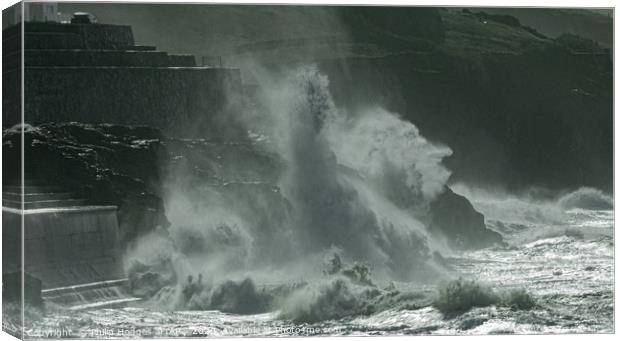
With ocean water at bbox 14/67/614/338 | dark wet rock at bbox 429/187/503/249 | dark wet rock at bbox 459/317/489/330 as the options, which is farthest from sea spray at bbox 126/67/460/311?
dark wet rock at bbox 459/317/489/330

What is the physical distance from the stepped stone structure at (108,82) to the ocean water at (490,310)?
2.06 m

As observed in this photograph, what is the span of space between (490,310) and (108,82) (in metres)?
4.86

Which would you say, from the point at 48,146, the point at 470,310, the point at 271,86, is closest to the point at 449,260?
the point at 470,310

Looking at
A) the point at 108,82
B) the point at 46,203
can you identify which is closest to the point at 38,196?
the point at 46,203

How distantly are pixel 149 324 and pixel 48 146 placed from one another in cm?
216

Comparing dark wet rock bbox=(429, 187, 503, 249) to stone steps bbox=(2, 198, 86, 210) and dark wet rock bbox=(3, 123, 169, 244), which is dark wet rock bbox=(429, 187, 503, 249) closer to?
dark wet rock bbox=(3, 123, 169, 244)

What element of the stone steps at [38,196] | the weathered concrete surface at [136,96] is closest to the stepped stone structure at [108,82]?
the weathered concrete surface at [136,96]

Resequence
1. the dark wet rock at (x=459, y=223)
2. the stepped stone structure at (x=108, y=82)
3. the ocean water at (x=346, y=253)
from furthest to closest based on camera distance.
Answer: the dark wet rock at (x=459, y=223)
the ocean water at (x=346, y=253)
the stepped stone structure at (x=108, y=82)

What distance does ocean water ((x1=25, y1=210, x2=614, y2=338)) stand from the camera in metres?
15.9

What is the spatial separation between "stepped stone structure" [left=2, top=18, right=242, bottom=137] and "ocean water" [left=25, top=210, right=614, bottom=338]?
2058mm

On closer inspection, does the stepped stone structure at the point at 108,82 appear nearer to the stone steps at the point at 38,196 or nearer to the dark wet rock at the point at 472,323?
the stone steps at the point at 38,196

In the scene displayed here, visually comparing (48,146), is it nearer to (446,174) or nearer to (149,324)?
(149,324)

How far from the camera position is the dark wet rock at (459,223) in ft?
55.5

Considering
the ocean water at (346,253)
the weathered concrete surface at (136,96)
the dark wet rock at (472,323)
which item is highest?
the weathered concrete surface at (136,96)
